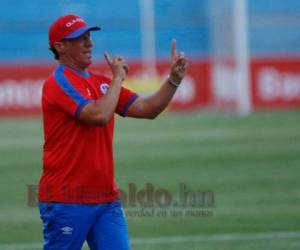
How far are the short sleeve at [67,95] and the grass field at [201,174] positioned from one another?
3832 mm

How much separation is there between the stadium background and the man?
360cm

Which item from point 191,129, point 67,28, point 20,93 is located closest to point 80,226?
point 67,28

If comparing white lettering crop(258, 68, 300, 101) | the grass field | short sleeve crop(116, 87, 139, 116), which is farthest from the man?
white lettering crop(258, 68, 300, 101)

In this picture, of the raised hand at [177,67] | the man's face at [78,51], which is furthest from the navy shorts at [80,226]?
the raised hand at [177,67]

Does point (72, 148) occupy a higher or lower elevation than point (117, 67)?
lower

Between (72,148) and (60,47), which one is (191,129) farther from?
(72,148)

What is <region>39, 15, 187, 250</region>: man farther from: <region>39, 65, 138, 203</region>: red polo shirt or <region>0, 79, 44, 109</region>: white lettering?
<region>0, 79, 44, 109</region>: white lettering

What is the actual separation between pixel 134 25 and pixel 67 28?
3440 cm

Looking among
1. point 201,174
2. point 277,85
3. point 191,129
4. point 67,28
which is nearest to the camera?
point 67,28

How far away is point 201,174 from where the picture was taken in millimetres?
16516

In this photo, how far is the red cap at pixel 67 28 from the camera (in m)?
7.01

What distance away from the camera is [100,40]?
132 ft

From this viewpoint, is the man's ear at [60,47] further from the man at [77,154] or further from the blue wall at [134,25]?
the blue wall at [134,25]

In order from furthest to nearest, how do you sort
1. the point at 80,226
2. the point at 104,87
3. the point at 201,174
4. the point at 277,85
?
the point at 277,85 < the point at 201,174 < the point at 104,87 < the point at 80,226
